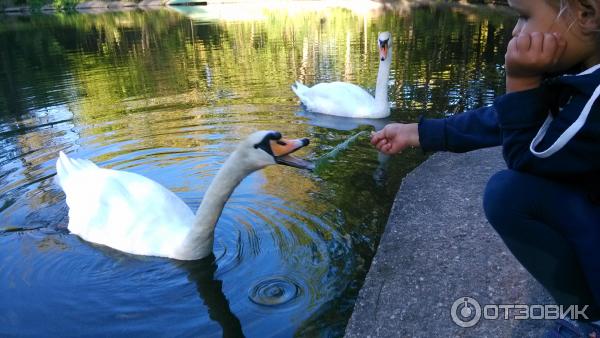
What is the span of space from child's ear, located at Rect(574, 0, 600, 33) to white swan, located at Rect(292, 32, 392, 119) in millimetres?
6242

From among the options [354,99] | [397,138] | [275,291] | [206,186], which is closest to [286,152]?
[397,138]

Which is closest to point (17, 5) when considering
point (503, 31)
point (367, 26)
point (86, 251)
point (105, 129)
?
point (367, 26)

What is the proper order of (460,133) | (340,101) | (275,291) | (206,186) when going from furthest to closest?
1. (340,101)
2. (206,186)
3. (275,291)
4. (460,133)

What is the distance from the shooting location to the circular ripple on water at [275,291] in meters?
3.46

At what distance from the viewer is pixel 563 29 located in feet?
5.98

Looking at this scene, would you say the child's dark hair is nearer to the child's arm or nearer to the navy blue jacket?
the navy blue jacket

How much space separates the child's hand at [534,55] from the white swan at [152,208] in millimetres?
1506

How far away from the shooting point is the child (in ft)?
5.87

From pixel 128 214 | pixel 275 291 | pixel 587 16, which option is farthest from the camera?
pixel 128 214

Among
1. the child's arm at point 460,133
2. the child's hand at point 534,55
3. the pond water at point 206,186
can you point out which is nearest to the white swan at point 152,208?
the pond water at point 206,186

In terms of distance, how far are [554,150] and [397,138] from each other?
929 mm

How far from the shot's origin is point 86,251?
14.0ft

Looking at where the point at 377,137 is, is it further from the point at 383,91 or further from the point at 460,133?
the point at 383,91

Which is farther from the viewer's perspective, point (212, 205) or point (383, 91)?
point (383, 91)
